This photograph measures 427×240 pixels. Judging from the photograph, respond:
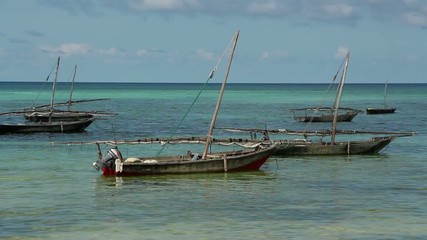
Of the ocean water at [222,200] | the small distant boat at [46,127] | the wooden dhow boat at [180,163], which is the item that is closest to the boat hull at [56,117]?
the small distant boat at [46,127]

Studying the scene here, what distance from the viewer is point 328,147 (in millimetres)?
55188

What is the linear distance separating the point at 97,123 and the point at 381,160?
50382 millimetres

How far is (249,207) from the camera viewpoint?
35.0 meters

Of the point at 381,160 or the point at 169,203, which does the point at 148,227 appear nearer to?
the point at 169,203

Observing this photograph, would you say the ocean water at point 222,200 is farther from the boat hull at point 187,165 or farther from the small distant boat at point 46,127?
the small distant boat at point 46,127

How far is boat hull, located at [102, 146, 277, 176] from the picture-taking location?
142 feet

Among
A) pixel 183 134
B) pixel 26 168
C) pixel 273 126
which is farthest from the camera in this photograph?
pixel 273 126

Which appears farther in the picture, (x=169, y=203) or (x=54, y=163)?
(x=54, y=163)

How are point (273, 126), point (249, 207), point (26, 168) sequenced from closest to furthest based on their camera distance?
1. point (249, 207)
2. point (26, 168)
3. point (273, 126)

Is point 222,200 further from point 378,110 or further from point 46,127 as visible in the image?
point 378,110

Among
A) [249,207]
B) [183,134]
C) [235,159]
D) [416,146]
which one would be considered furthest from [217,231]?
[183,134]

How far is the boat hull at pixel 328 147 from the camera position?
54312 millimetres

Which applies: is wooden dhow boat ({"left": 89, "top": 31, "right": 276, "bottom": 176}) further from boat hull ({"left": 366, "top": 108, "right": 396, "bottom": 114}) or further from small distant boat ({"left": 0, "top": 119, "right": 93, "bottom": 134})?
boat hull ({"left": 366, "top": 108, "right": 396, "bottom": 114})

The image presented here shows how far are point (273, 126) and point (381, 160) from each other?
43.6 meters
